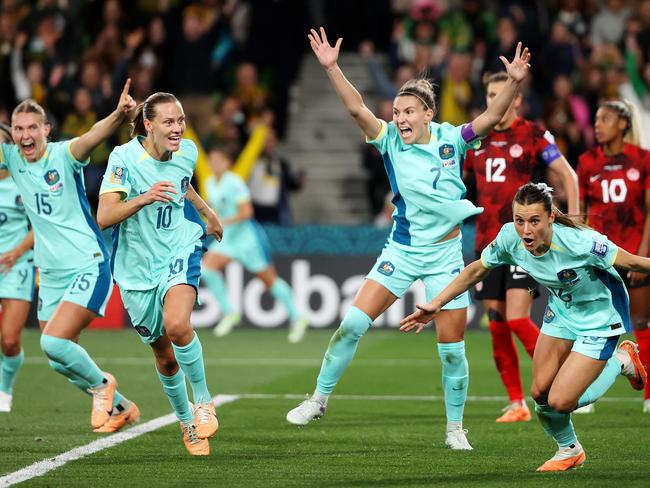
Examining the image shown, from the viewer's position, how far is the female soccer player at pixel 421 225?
27.7ft

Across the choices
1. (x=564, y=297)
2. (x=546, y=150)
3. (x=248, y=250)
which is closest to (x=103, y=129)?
(x=564, y=297)

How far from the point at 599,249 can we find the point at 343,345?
1878 millimetres

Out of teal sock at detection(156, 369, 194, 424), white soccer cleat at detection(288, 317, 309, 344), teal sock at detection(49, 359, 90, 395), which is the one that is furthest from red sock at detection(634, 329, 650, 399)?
white soccer cleat at detection(288, 317, 309, 344)

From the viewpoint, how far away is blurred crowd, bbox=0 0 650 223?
736 inches

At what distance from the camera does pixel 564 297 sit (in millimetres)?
7805

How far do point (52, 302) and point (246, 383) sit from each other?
3.40 metres

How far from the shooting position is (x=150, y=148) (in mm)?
8359

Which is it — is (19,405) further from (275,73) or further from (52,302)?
(275,73)

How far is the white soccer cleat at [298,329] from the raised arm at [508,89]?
8.48 metres

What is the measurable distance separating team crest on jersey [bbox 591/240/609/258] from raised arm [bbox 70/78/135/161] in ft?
9.80

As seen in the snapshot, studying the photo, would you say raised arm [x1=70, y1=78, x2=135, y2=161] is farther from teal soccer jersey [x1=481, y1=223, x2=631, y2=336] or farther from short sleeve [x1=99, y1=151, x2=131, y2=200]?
teal soccer jersey [x1=481, y1=223, x2=631, y2=336]

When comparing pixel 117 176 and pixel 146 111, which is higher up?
pixel 146 111

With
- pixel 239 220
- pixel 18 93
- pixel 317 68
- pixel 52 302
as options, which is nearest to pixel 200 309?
pixel 239 220

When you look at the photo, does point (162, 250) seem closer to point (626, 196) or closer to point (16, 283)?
point (16, 283)
